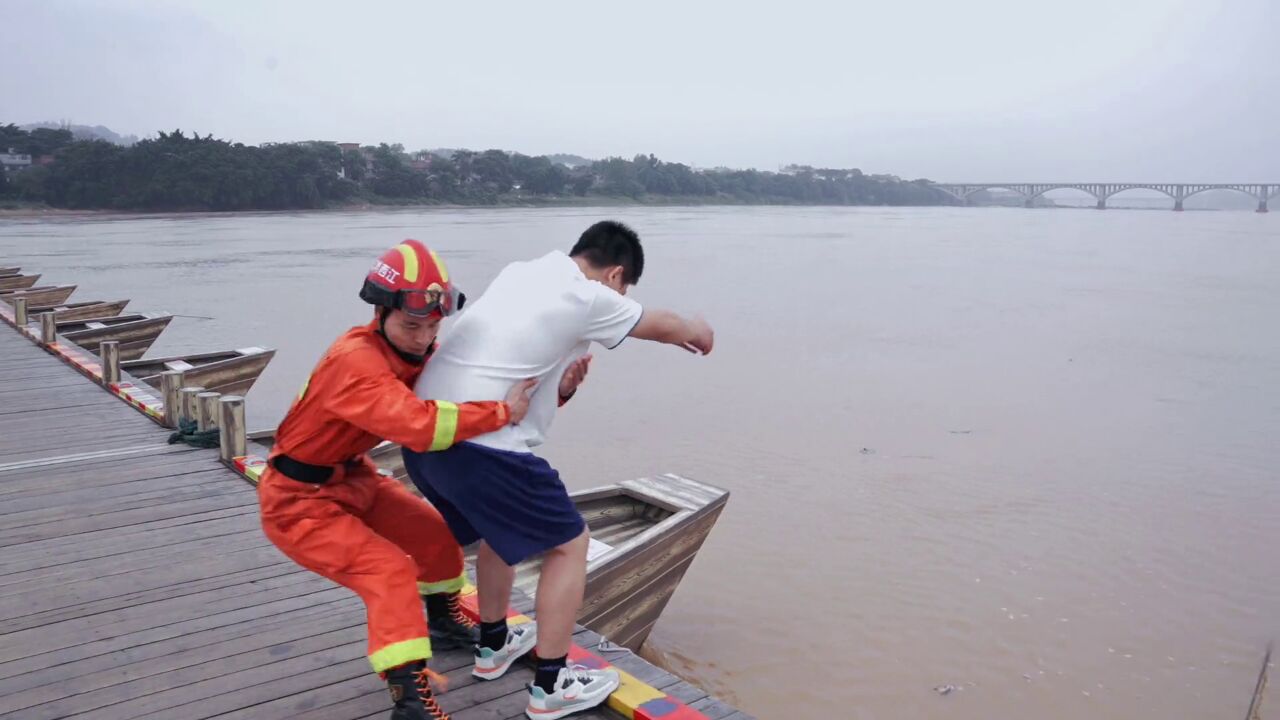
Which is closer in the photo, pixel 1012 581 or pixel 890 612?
pixel 890 612

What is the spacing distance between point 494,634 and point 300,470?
0.83m

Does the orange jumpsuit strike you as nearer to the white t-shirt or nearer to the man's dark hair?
the white t-shirt

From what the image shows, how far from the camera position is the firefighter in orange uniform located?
2666 mm

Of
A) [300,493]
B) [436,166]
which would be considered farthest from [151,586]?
[436,166]

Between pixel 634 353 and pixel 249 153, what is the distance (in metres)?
56.1

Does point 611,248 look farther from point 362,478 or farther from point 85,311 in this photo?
point 85,311

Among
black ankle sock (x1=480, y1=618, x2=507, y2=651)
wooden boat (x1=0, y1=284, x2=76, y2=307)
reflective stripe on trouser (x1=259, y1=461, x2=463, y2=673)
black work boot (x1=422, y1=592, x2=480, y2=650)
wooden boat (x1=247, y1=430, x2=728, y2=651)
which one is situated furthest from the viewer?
wooden boat (x1=0, y1=284, x2=76, y2=307)

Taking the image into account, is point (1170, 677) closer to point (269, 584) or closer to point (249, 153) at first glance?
point (269, 584)

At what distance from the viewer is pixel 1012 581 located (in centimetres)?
714

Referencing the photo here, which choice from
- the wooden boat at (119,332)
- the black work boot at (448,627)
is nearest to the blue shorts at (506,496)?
the black work boot at (448,627)

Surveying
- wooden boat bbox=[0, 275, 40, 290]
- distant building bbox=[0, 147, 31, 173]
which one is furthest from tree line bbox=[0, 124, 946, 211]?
wooden boat bbox=[0, 275, 40, 290]

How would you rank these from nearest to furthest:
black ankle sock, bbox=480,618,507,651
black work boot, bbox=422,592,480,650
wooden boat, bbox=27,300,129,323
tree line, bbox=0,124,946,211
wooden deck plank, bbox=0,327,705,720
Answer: wooden deck plank, bbox=0,327,705,720 < black ankle sock, bbox=480,618,507,651 < black work boot, bbox=422,592,480,650 < wooden boat, bbox=27,300,129,323 < tree line, bbox=0,124,946,211

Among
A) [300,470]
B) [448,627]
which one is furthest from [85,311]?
[300,470]

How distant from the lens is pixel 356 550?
9.37 ft
